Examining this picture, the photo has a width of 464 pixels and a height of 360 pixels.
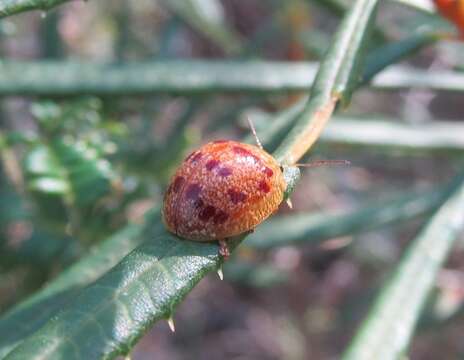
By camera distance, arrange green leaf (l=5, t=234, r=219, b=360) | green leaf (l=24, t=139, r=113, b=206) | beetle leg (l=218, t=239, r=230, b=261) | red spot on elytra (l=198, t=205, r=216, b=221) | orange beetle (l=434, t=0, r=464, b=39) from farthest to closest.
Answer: green leaf (l=24, t=139, r=113, b=206) < orange beetle (l=434, t=0, r=464, b=39) < red spot on elytra (l=198, t=205, r=216, b=221) < beetle leg (l=218, t=239, r=230, b=261) < green leaf (l=5, t=234, r=219, b=360)

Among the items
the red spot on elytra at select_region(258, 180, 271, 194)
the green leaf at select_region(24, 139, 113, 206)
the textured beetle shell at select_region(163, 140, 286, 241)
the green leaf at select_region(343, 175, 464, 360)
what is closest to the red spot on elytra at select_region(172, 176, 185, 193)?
the textured beetle shell at select_region(163, 140, 286, 241)

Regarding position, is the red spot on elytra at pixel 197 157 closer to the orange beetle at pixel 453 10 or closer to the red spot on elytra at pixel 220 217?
the red spot on elytra at pixel 220 217

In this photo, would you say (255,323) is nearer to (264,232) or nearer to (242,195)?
(264,232)

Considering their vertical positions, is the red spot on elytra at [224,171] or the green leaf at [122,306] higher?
the red spot on elytra at [224,171]

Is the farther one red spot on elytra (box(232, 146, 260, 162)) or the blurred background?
the blurred background

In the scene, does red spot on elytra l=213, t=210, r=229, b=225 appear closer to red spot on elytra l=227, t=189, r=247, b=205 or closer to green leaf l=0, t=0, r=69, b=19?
red spot on elytra l=227, t=189, r=247, b=205

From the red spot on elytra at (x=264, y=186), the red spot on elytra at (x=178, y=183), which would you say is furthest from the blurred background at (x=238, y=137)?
the red spot on elytra at (x=264, y=186)

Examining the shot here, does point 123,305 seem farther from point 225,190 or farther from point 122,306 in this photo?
point 225,190
